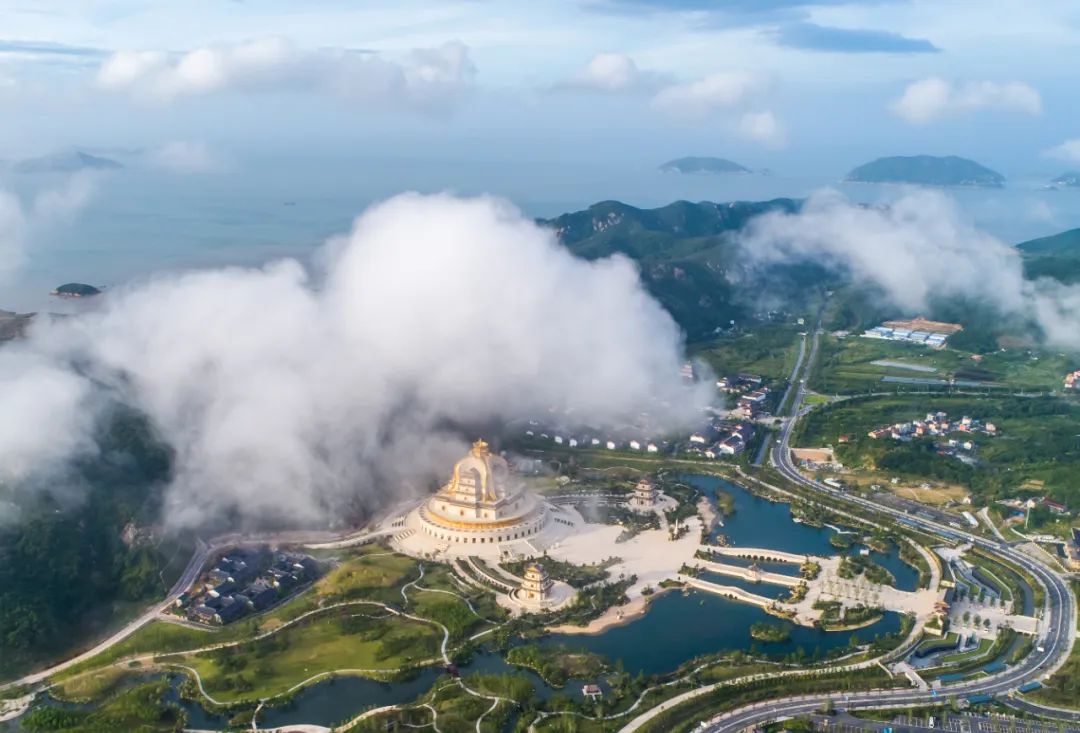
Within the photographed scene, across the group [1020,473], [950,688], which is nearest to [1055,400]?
[1020,473]

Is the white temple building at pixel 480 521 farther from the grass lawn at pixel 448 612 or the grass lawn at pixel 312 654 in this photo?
the grass lawn at pixel 312 654

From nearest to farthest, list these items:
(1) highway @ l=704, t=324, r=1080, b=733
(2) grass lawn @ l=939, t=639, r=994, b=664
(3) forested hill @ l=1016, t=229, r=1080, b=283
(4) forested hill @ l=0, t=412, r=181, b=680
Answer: (1) highway @ l=704, t=324, r=1080, b=733 → (2) grass lawn @ l=939, t=639, r=994, b=664 → (4) forested hill @ l=0, t=412, r=181, b=680 → (3) forested hill @ l=1016, t=229, r=1080, b=283

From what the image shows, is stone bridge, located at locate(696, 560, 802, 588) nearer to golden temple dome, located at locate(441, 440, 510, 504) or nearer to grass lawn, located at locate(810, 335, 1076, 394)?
golden temple dome, located at locate(441, 440, 510, 504)

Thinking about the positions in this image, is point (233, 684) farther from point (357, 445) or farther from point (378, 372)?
point (378, 372)

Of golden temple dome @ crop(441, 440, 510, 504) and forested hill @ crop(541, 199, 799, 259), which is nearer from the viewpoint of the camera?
golden temple dome @ crop(441, 440, 510, 504)

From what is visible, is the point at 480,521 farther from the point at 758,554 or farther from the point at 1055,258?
the point at 1055,258

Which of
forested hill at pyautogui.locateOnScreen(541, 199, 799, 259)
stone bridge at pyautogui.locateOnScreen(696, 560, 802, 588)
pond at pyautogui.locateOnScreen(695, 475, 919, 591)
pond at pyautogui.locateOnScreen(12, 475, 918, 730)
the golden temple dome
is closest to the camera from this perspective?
pond at pyautogui.locateOnScreen(12, 475, 918, 730)

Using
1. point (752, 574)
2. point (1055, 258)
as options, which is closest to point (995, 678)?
point (752, 574)

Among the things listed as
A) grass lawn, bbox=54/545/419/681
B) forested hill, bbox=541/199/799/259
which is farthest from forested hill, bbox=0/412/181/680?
forested hill, bbox=541/199/799/259
